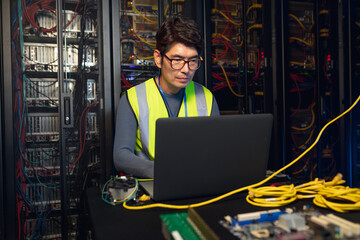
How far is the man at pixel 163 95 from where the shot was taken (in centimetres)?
142

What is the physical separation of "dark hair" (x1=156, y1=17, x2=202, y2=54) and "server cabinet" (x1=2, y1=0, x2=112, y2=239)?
26.1 inches

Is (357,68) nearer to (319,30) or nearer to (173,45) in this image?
(319,30)

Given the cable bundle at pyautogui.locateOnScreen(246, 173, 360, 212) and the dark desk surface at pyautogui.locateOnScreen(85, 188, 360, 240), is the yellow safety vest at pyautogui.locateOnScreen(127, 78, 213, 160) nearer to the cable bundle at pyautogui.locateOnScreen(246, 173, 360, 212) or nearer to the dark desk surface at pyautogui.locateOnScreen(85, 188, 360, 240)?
the dark desk surface at pyautogui.locateOnScreen(85, 188, 360, 240)

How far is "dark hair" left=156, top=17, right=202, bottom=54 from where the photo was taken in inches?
55.9

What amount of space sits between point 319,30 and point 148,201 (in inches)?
111

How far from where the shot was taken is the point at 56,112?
2.21 m

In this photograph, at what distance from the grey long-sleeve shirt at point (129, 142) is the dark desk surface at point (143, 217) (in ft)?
0.90

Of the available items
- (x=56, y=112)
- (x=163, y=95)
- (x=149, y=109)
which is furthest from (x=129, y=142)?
(x=56, y=112)

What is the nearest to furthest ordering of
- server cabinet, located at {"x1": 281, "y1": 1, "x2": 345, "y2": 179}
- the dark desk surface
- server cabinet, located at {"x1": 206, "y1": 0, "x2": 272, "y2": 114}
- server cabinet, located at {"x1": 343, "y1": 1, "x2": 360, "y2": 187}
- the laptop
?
the dark desk surface < the laptop < server cabinet, located at {"x1": 206, "y1": 0, "x2": 272, "y2": 114} < server cabinet, located at {"x1": 343, "y1": 1, "x2": 360, "y2": 187} < server cabinet, located at {"x1": 281, "y1": 1, "x2": 345, "y2": 179}

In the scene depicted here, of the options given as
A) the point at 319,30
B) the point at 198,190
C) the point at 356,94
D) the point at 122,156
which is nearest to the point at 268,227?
the point at 198,190

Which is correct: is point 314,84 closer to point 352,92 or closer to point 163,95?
point 352,92

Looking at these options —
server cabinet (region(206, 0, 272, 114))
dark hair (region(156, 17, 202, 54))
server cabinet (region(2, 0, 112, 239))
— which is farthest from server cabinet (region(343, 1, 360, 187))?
server cabinet (region(2, 0, 112, 239))

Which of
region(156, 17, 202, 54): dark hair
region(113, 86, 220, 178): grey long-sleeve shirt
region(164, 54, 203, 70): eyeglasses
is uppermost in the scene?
region(156, 17, 202, 54): dark hair

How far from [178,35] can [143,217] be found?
94 centimetres
